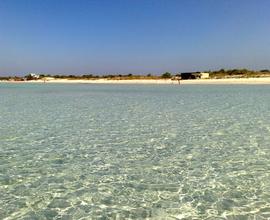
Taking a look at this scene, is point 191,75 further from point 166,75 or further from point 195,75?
point 166,75

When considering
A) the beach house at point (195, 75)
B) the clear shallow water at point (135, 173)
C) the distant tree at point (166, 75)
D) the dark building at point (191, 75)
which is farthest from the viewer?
the distant tree at point (166, 75)

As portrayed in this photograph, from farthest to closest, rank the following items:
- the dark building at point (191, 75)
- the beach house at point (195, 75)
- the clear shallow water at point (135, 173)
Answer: the dark building at point (191, 75), the beach house at point (195, 75), the clear shallow water at point (135, 173)

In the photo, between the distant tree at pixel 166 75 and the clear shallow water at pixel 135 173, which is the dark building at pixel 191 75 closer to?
the distant tree at pixel 166 75

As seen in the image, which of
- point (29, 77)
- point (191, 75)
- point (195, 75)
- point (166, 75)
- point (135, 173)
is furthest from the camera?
point (29, 77)

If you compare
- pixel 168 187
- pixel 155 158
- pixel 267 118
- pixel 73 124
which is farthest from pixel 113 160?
pixel 267 118

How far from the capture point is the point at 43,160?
372 inches

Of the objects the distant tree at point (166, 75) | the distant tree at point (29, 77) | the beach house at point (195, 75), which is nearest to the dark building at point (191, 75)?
the beach house at point (195, 75)

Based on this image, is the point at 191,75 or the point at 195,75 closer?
the point at 195,75

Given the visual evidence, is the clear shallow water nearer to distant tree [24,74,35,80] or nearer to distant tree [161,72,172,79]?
distant tree [161,72,172,79]

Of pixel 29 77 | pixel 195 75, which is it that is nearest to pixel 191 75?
pixel 195 75

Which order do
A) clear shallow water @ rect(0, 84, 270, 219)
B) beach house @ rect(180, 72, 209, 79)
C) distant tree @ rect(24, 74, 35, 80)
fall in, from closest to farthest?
clear shallow water @ rect(0, 84, 270, 219), beach house @ rect(180, 72, 209, 79), distant tree @ rect(24, 74, 35, 80)

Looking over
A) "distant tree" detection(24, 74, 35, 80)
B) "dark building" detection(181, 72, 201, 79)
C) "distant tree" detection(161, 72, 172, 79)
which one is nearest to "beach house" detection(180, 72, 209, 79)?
"dark building" detection(181, 72, 201, 79)

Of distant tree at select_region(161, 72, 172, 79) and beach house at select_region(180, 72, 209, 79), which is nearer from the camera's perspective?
beach house at select_region(180, 72, 209, 79)

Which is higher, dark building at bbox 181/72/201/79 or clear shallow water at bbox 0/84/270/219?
clear shallow water at bbox 0/84/270/219
